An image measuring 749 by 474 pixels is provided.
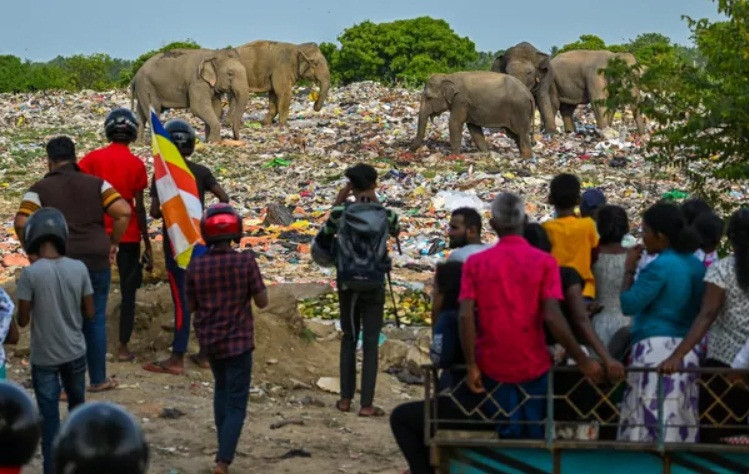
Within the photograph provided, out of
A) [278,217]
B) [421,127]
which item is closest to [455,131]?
[421,127]

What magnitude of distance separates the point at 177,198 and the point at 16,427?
6.15m

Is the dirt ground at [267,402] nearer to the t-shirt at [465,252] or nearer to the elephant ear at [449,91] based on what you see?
the t-shirt at [465,252]

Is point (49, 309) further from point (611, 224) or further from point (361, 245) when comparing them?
point (611, 224)

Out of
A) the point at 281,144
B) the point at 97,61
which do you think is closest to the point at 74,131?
the point at 281,144

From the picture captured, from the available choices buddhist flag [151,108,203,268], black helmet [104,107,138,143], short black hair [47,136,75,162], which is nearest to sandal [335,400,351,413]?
buddhist flag [151,108,203,268]

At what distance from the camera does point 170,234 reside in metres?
9.16

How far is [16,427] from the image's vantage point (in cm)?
304

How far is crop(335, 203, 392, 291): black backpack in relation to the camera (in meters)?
8.75

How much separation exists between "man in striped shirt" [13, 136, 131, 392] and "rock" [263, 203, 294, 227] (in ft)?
33.7

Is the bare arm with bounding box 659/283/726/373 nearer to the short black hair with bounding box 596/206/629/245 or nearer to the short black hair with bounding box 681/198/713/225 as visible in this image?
the short black hair with bounding box 596/206/629/245

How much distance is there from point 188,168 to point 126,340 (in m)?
1.33

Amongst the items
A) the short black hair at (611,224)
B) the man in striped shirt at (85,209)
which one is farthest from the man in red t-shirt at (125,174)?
the short black hair at (611,224)

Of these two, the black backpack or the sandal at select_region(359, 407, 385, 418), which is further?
the sandal at select_region(359, 407, 385, 418)

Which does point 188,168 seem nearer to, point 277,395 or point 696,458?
point 277,395
